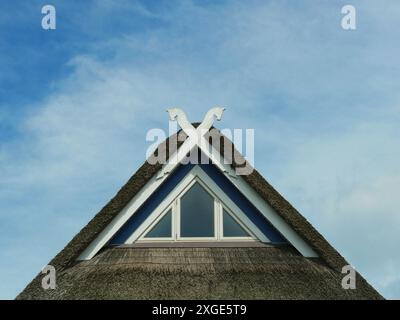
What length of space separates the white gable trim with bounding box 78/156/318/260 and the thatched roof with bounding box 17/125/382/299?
103mm

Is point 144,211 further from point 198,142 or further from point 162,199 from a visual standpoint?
point 198,142

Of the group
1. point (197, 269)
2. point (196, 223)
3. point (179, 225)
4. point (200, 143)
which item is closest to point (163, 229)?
point (179, 225)

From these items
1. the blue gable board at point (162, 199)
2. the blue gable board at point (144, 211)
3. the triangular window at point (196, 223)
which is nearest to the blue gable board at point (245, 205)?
the blue gable board at point (162, 199)

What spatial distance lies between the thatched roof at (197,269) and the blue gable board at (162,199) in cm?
26

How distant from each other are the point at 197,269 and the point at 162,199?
1.50 meters

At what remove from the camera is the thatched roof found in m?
10.1

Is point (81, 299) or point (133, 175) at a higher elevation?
point (133, 175)

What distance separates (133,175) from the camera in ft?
36.4

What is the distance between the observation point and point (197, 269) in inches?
413

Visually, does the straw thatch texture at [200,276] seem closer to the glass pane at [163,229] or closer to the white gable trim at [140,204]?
the white gable trim at [140,204]

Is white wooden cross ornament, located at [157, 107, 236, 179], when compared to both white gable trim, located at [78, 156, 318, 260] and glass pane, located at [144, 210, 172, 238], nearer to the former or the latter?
white gable trim, located at [78, 156, 318, 260]
